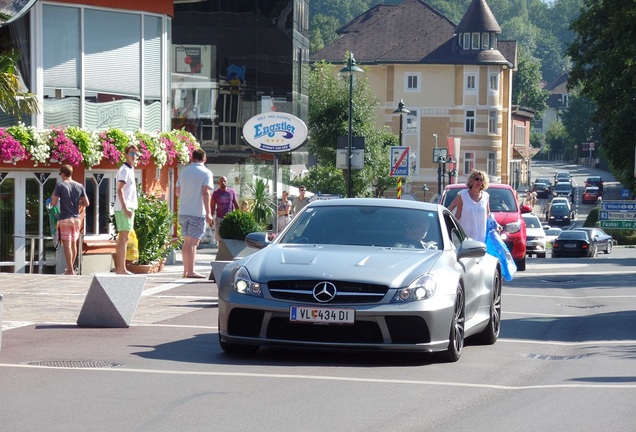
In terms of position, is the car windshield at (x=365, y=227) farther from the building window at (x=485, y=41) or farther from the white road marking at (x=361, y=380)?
the building window at (x=485, y=41)

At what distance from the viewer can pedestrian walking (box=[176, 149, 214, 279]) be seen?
19.7 meters

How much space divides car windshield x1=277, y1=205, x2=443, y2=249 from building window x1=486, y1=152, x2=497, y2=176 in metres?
92.9

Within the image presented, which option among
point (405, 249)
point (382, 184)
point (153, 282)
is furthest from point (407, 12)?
point (405, 249)

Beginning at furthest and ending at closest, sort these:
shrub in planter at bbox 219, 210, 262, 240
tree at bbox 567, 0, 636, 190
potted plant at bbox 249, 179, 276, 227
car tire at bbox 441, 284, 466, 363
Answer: tree at bbox 567, 0, 636, 190, potted plant at bbox 249, 179, 276, 227, shrub in planter at bbox 219, 210, 262, 240, car tire at bbox 441, 284, 466, 363

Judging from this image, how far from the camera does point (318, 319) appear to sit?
10.5 meters

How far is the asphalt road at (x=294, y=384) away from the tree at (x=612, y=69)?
2741cm

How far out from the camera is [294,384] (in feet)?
31.1

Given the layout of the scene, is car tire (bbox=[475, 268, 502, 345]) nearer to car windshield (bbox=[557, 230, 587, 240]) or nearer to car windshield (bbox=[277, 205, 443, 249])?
car windshield (bbox=[277, 205, 443, 249])

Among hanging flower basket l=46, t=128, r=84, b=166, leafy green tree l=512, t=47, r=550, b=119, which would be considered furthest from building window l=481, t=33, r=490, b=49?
hanging flower basket l=46, t=128, r=84, b=166

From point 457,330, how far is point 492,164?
311ft

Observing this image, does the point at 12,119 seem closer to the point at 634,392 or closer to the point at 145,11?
the point at 145,11

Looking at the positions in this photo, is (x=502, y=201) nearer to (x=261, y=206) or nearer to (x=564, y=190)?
(x=261, y=206)

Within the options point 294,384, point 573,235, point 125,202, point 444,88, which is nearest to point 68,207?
point 125,202

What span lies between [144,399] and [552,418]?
103 inches
